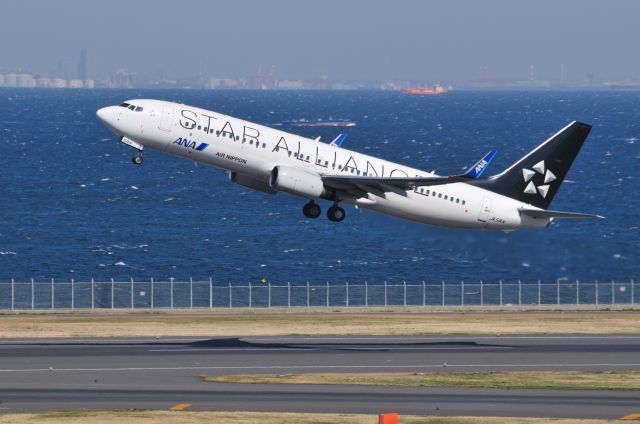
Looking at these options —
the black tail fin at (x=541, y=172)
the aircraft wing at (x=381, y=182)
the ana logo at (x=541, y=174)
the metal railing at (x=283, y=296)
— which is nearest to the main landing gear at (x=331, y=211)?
the aircraft wing at (x=381, y=182)

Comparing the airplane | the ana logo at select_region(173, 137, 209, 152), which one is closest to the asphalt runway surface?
the airplane

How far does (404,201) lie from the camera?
70625mm

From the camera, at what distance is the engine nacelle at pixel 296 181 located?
64.7 metres

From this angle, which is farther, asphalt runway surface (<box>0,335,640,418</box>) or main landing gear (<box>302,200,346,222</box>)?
main landing gear (<box>302,200,346,222</box>)

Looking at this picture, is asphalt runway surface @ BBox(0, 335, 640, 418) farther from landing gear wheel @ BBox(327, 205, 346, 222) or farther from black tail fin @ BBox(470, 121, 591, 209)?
black tail fin @ BBox(470, 121, 591, 209)

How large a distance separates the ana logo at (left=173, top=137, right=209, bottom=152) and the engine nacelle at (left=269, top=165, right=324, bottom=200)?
3.90m

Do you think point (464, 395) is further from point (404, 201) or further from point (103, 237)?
point (103, 237)

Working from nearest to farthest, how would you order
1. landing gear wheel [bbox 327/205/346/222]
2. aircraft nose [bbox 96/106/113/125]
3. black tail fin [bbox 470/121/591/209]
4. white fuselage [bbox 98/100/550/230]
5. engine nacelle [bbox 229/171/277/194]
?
white fuselage [bbox 98/100/550/230], aircraft nose [bbox 96/106/113/125], engine nacelle [bbox 229/171/277/194], landing gear wheel [bbox 327/205/346/222], black tail fin [bbox 470/121/591/209]

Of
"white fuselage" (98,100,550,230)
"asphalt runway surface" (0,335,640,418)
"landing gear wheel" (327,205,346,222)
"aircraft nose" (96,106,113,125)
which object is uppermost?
"aircraft nose" (96,106,113,125)

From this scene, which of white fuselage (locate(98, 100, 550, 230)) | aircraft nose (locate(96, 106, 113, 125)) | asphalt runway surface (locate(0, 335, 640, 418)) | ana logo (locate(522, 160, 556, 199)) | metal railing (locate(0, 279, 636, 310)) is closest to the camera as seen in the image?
asphalt runway surface (locate(0, 335, 640, 418))

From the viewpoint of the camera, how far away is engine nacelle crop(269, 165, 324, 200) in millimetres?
64688

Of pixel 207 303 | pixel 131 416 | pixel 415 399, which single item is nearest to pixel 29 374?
pixel 131 416

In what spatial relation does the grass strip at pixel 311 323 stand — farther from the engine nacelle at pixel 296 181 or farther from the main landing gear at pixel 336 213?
the engine nacelle at pixel 296 181

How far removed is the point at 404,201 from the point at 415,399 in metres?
21.6
